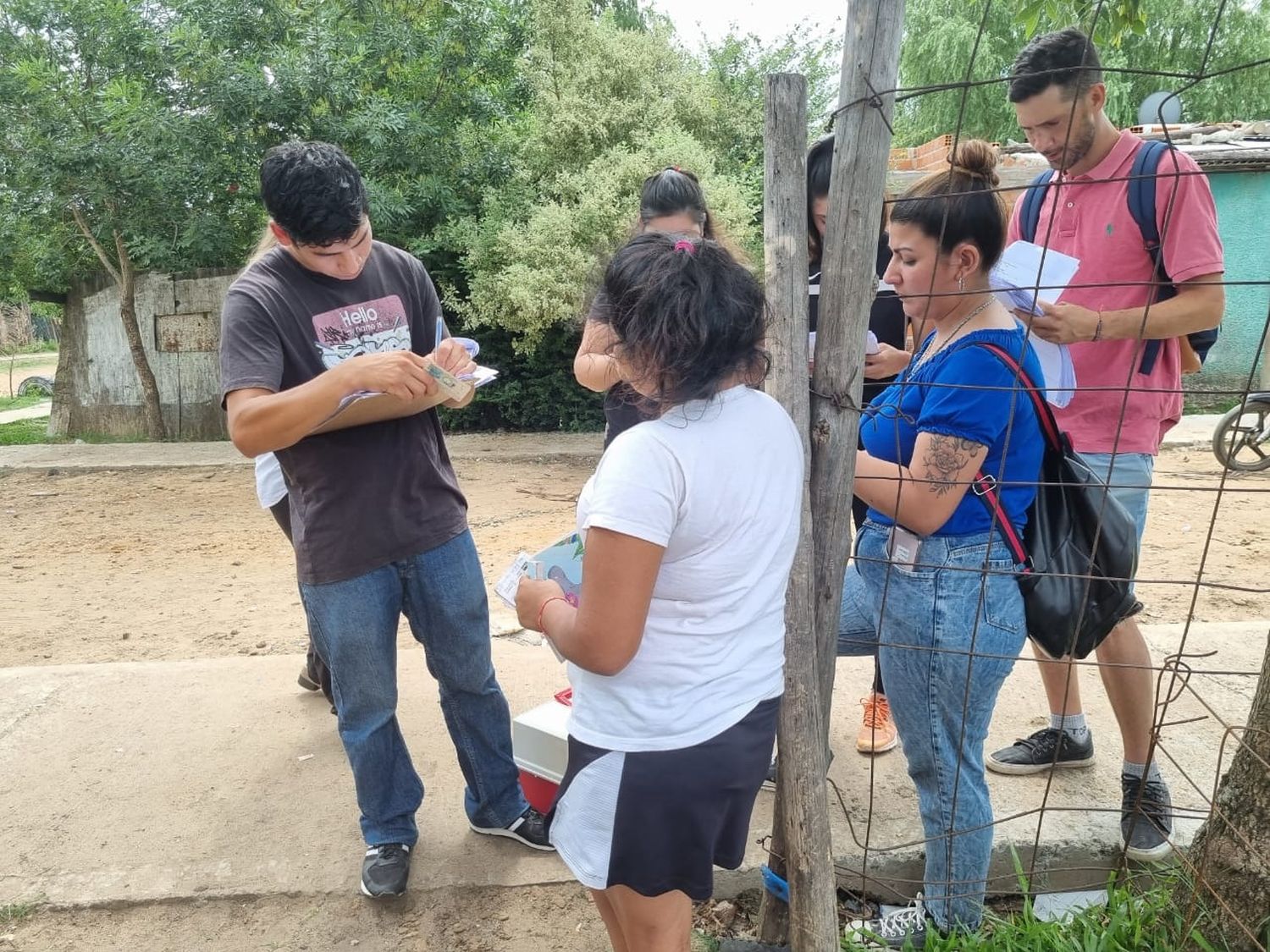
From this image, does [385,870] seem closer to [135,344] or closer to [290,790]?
[290,790]

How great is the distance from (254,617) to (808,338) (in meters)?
3.94

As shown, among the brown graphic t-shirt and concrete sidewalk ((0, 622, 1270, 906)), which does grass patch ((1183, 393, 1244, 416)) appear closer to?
concrete sidewalk ((0, 622, 1270, 906))

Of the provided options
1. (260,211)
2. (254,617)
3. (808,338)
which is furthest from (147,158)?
(808,338)

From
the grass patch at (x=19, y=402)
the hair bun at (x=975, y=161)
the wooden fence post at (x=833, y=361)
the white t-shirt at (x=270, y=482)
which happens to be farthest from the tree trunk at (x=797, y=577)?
the grass patch at (x=19, y=402)

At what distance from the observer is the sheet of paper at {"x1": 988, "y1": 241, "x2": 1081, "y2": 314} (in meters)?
1.86

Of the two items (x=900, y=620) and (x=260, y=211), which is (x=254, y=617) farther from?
(x=260, y=211)

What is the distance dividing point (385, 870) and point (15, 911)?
955mm

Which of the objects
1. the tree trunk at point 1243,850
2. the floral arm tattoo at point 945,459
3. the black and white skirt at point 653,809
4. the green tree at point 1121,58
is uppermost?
the green tree at point 1121,58

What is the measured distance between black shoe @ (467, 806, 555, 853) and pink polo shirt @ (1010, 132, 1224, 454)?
5.84ft

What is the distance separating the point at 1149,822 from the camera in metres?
2.32

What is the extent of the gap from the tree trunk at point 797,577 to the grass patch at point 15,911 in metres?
1.96

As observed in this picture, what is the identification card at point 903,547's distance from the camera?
6.34ft

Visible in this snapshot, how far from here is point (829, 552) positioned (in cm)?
193

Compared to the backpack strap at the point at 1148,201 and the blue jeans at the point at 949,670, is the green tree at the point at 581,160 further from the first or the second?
the blue jeans at the point at 949,670
